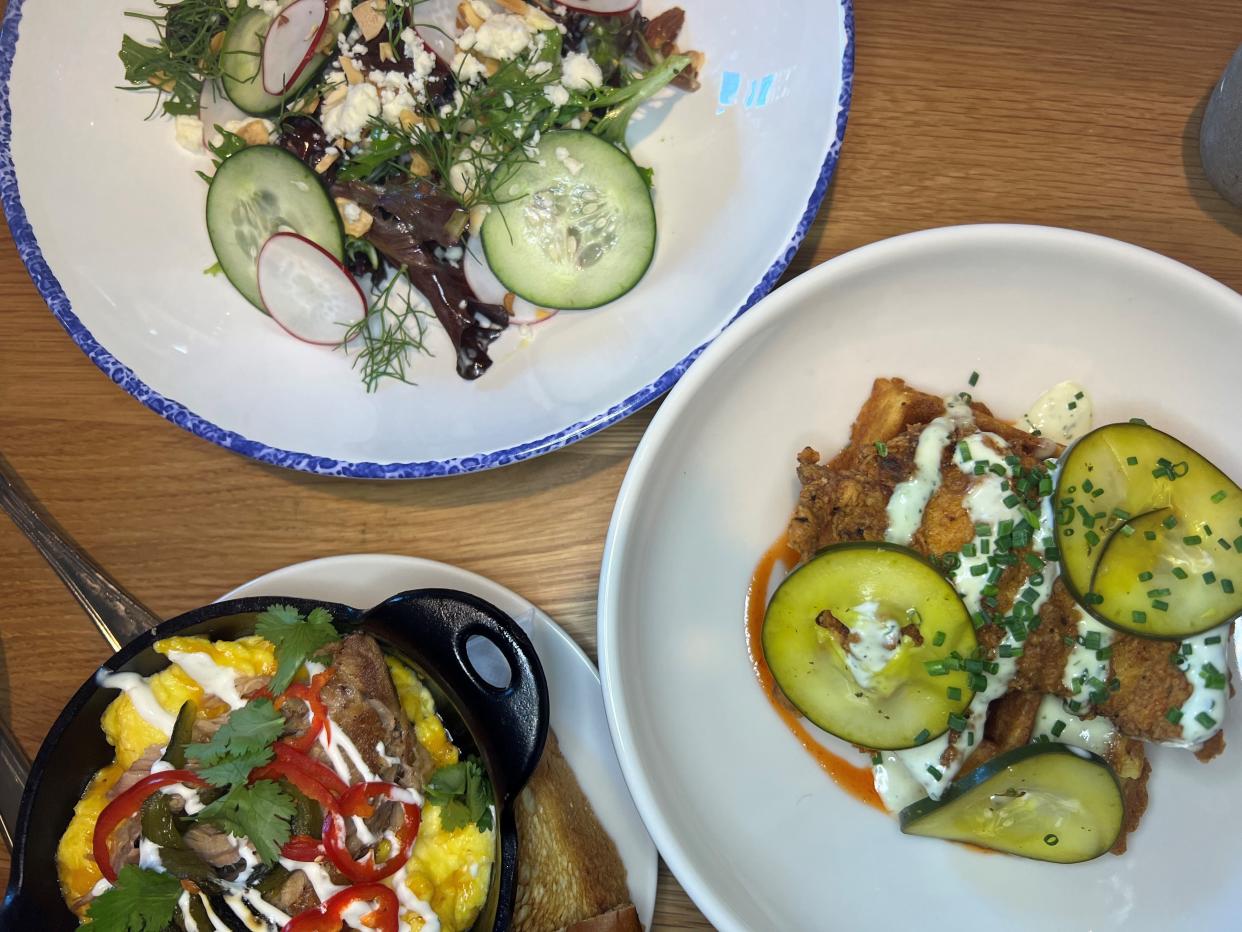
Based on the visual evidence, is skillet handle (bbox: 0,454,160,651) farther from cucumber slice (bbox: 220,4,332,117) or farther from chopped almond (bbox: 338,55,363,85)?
chopped almond (bbox: 338,55,363,85)

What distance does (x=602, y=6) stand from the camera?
2.20 m

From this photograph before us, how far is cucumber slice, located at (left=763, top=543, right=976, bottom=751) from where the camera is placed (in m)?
1.82

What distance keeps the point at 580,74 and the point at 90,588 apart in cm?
173

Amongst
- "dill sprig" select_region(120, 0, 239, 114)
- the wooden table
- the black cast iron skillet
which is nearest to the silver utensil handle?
the wooden table

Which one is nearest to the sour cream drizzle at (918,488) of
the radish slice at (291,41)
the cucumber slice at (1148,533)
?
the cucumber slice at (1148,533)

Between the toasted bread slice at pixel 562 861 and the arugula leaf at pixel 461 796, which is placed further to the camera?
the toasted bread slice at pixel 562 861

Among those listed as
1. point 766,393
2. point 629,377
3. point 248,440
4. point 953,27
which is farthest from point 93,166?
point 953,27

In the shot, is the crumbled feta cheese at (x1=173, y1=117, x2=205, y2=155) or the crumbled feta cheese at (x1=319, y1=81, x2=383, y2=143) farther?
the crumbled feta cheese at (x1=173, y1=117, x2=205, y2=155)

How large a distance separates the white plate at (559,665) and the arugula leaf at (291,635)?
34 centimetres

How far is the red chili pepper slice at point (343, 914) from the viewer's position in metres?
1.62

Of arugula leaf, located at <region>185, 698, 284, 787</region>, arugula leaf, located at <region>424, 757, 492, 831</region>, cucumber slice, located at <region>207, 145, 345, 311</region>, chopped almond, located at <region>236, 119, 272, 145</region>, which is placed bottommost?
arugula leaf, located at <region>424, 757, 492, 831</region>

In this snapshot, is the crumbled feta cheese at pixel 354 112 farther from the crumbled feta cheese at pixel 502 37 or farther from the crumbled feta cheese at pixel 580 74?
the crumbled feta cheese at pixel 580 74

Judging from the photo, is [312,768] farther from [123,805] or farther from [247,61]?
[247,61]

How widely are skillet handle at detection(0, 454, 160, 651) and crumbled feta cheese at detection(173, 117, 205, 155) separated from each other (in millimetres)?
991
